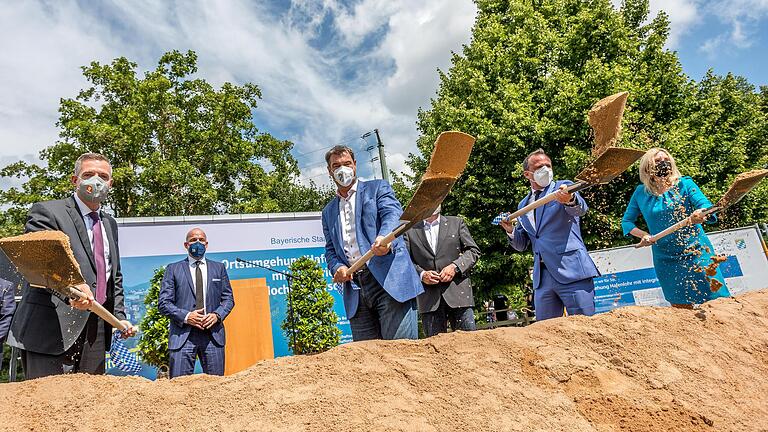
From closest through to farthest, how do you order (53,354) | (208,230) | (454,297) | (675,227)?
(53,354), (675,227), (454,297), (208,230)

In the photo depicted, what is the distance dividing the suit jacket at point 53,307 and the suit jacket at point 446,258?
2387 mm

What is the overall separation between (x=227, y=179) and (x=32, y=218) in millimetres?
20010

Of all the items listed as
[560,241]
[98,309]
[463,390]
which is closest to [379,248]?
[463,390]

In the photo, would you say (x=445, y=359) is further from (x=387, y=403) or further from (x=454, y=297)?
(x=454, y=297)

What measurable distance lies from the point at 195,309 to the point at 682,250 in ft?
A: 13.2

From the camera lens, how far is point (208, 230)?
7770 millimetres

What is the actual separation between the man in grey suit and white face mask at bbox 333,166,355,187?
118cm

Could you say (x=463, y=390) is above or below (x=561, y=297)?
below

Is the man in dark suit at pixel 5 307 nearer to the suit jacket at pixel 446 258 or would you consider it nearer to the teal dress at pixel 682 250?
the suit jacket at pixel 446 258

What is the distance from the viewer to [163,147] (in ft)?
67.9

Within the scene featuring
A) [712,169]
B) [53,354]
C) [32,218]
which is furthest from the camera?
[712,169]

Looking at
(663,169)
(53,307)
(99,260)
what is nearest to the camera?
(53,307)

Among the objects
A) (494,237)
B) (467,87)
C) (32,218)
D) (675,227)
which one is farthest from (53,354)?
(467,87)

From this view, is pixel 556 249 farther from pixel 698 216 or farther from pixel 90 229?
pixel 90 229
